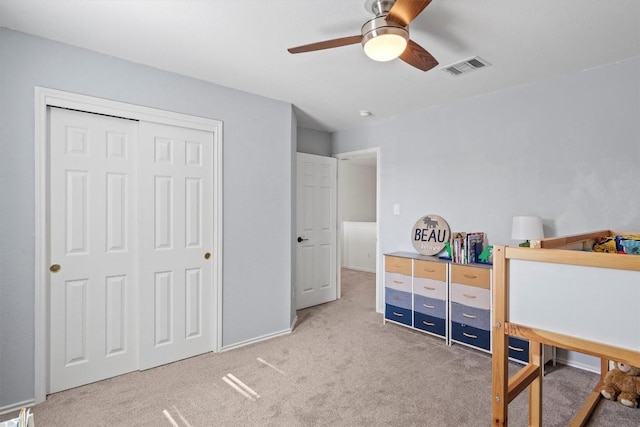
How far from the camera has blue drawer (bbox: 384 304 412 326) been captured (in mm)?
3502

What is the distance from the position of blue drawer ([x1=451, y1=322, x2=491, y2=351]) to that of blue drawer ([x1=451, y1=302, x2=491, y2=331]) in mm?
35

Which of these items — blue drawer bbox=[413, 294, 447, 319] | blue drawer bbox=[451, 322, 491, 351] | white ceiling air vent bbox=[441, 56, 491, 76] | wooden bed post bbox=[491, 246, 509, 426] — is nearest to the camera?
wooden bed post bbox=[491, 246, 509, 426]

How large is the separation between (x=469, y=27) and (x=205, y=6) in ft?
5.11

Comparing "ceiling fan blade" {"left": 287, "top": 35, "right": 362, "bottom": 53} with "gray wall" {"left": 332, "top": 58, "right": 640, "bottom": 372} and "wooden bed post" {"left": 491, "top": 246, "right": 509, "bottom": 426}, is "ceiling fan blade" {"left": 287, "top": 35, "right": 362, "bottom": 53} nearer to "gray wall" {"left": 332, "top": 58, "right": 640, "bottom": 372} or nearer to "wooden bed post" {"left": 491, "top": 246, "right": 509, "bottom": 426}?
"wooden bed post" {"left": 491, "top": 246, "right": 509, "bottom": 426}

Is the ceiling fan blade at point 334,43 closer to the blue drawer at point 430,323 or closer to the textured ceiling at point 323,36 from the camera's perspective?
the textured ceiling at point 323,36

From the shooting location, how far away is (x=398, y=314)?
3586 mm

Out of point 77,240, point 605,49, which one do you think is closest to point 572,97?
point 605,49

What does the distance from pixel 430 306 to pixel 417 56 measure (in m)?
2.36

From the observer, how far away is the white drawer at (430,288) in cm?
321

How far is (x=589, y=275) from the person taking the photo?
4.53 ft

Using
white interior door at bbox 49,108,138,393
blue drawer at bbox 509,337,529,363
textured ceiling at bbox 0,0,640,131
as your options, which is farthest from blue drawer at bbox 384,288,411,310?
white interior door at bbox 49,108,138,393

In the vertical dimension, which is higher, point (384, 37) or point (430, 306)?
point (384, 37)

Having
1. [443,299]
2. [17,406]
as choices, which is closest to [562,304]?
[443,299]

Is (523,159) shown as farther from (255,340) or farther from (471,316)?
(255,340)
